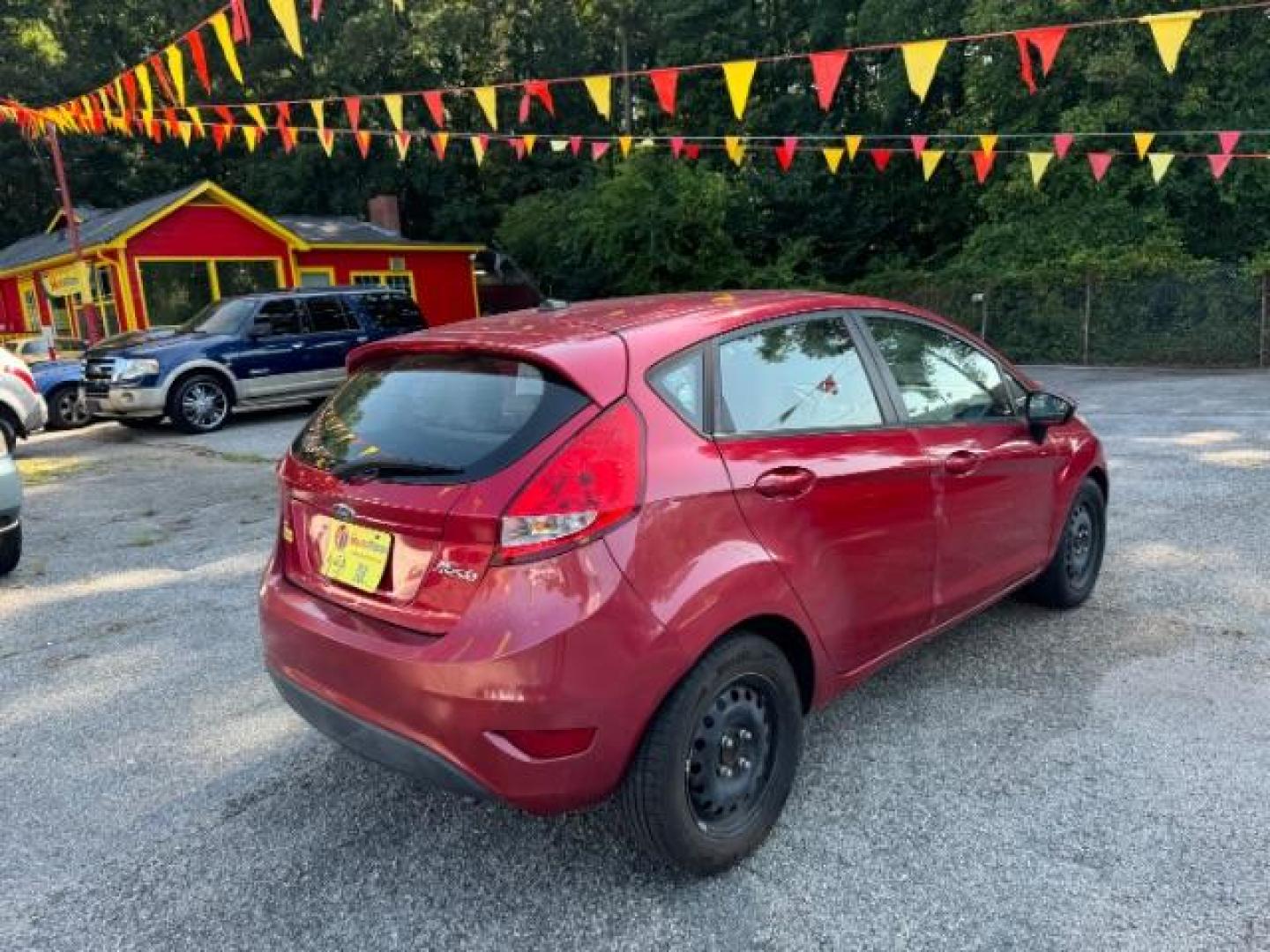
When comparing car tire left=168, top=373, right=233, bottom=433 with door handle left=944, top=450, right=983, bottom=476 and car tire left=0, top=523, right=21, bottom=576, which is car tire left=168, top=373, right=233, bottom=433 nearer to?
car tire left=0, top=523, right=21, bottom=576

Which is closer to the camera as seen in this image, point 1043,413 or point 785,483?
point 785,483

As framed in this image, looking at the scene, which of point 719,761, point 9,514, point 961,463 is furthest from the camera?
point 9,514

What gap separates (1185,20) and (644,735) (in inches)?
300

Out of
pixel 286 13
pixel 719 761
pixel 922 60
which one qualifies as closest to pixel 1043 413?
pixel 719 761

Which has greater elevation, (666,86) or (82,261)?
(666,86)

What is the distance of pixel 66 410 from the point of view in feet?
42.4

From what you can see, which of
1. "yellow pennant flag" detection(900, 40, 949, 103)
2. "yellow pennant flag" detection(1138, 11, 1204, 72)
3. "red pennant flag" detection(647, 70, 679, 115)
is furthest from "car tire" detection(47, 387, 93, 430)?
"yellow pennant flag" detection(1138, 11, 1204, 72)

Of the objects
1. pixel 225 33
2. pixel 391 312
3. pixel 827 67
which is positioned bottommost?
pixel 391 312

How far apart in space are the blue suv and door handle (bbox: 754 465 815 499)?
1098cm

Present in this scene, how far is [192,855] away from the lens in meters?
2.72

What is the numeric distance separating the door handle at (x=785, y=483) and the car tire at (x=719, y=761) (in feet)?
1.34

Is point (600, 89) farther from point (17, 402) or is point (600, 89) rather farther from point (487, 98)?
point (17, 402)

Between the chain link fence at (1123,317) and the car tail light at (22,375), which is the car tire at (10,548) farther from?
the chain link fence at (1123,317)

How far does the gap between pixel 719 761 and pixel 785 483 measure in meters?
0.80
